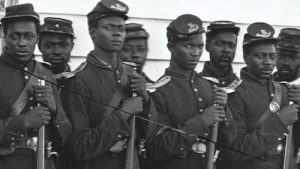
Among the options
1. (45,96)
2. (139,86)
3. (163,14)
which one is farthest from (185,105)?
(163,14)

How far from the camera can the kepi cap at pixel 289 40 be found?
8383mm

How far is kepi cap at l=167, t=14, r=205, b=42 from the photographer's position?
298 inches

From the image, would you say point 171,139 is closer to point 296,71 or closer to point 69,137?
point 69,137

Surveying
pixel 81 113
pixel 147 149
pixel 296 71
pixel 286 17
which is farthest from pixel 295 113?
pixel 286 17

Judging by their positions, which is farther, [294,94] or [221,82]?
[221,82]

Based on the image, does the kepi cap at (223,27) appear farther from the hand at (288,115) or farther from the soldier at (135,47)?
the hand at (288,115)

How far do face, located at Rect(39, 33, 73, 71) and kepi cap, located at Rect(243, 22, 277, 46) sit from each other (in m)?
1.60

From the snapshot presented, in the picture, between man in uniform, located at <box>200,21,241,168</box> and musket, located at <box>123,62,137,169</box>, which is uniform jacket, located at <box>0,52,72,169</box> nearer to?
musket, located at <box>123,62,137,169</box>

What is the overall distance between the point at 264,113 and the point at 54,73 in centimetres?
182

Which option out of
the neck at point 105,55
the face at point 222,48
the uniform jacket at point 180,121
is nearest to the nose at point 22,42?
the neck at point 105,55

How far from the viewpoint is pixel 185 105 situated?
7.42 m

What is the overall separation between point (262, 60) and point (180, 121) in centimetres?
100

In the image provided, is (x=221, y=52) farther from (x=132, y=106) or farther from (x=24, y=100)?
(x=24, y=100)

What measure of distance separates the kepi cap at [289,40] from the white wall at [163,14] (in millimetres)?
1333
